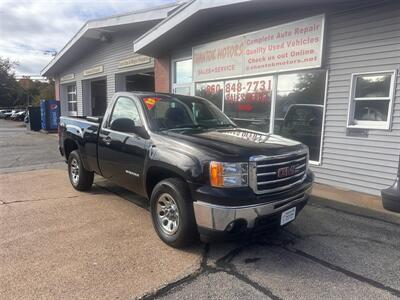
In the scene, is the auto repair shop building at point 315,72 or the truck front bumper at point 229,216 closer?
the truck front bumper at point 229,216

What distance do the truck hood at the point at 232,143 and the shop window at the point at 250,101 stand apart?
4.12 metres

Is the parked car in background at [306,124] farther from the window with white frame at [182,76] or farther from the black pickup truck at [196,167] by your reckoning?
the window with white frame at [182,76]

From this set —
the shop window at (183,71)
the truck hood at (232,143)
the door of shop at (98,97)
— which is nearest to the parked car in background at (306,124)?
the truck hood at (232,143)

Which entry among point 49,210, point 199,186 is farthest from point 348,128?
point 49,210

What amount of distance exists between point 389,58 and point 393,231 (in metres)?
3.36

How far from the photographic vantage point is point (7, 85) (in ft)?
193

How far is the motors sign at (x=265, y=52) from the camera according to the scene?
6973 millimetres

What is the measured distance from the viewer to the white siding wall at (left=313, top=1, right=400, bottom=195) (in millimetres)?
5949

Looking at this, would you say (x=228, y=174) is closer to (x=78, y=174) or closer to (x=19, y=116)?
(x=78, y=174)

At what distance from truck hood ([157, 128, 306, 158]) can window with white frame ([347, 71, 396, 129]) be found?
3130mm

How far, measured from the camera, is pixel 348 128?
21.7ft

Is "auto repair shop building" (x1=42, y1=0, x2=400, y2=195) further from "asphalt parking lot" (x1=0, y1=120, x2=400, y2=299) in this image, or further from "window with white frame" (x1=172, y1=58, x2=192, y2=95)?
"asphalt parking lot" (x1=0, y1=120, x2=400, y2=299)

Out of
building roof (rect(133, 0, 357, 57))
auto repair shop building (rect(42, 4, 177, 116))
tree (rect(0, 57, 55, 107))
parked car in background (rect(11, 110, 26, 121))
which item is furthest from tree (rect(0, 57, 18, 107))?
building roof (rect(133, 0, 357, 57))

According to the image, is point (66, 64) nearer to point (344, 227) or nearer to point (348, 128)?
point (348, 128)
